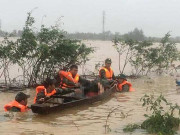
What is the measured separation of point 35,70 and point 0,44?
208 cm

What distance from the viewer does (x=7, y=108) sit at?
9.45 m

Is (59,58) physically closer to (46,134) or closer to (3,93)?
(3,93)

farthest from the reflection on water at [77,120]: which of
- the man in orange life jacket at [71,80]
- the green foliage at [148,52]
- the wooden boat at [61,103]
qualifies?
the green foliage at [148,52]

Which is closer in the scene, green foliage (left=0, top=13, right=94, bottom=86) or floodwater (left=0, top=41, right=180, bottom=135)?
floodwater (left=0, top=41, right=180, bottom=135)

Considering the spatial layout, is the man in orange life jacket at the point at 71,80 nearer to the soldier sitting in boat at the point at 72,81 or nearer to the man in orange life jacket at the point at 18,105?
the soldier sitting in boat at the point at 72,81

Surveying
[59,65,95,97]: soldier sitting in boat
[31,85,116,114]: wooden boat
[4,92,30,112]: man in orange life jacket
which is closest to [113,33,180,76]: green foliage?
[59,65,95,97]: soldier sitting in boat

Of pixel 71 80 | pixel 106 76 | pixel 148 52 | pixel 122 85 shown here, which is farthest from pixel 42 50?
pixel 148 52

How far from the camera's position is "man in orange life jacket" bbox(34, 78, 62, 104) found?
378 inches

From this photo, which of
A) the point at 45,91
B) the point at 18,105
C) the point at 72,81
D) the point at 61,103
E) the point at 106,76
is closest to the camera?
the point at 18,105

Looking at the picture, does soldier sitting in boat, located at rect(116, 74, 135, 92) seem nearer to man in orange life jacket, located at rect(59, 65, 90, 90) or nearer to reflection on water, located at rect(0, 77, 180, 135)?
reflection on water, located at rect(0, 77, 180, 135)

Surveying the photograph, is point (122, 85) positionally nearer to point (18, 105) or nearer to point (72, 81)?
point (72, 81)

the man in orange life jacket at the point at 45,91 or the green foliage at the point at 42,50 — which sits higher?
the green foliage at the point at 42,50

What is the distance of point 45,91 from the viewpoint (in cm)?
993

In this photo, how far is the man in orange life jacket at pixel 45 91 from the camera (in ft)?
31.5
